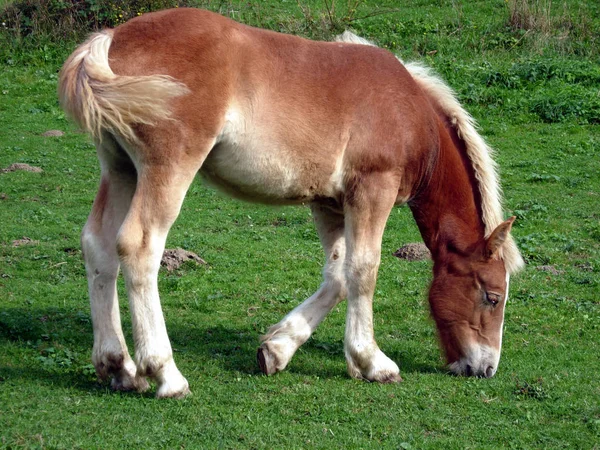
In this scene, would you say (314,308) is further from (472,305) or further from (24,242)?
(24,242)

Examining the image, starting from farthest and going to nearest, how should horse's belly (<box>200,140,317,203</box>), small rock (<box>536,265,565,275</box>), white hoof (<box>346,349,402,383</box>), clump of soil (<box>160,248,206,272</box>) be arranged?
1. small rock (<box>536,265,565,275</box>)
2. clump of soil (<box>160,248,206,272</box>)
3. white hoof (<box>346,349,402,383</box>)
4. horse's belly (<box>200,140,317,203</box>)

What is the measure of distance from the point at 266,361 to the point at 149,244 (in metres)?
1.35

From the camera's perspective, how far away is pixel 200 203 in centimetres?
1051

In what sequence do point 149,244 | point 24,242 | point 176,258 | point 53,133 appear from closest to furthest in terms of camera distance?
point 149,244, point 176,258, point 24,242, point 53,133

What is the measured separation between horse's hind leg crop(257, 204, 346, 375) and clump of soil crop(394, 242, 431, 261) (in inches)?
96.2

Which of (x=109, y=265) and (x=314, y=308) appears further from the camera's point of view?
(x=314, y=308)

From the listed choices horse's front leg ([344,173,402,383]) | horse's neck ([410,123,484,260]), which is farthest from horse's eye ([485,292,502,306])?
horse's front leg ([344,173,402,383])

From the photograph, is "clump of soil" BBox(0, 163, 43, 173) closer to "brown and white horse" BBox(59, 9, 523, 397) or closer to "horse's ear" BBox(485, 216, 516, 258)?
"brown and white horse" BBox(59, 9, 523, 397)

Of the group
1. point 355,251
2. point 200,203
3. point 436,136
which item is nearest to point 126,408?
point 355,251

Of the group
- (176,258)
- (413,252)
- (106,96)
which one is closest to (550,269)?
(413,252)

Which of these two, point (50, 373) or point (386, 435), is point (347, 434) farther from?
point (50, 373)

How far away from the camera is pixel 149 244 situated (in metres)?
A: 4.94

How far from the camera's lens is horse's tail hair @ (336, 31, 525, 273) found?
6.18 metres

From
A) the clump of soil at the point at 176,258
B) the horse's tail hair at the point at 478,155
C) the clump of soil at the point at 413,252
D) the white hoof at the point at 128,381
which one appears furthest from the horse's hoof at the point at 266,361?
the clump of soil at the point at 413,252
